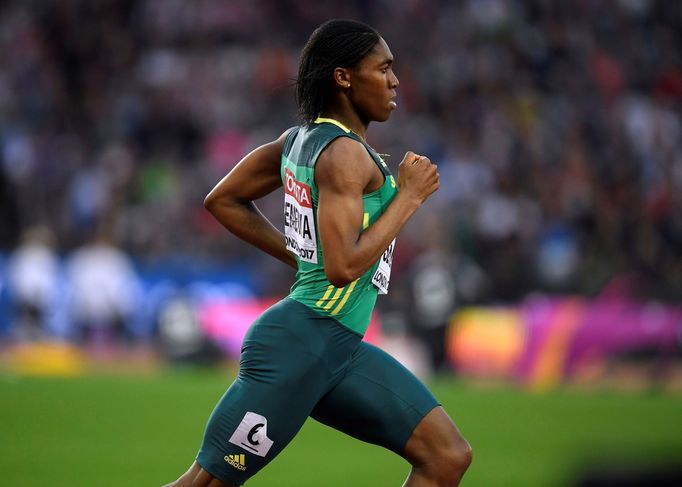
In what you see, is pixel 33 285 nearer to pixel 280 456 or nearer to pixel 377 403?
pixel 280 456

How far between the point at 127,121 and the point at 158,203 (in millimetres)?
2123

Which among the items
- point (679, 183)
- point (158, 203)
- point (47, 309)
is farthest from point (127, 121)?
point (679, 183)

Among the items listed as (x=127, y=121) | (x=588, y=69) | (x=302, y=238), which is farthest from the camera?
(x=127, y=121)

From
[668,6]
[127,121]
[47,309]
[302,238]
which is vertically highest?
[668,6]

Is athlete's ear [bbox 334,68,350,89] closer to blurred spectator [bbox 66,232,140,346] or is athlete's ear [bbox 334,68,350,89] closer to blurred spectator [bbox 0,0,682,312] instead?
blurred spectator [bbox 0,0,682,312]

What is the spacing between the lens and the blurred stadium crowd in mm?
15773

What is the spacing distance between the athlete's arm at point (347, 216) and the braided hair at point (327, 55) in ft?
1.21

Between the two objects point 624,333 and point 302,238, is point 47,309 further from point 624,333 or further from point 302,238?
point 302,238

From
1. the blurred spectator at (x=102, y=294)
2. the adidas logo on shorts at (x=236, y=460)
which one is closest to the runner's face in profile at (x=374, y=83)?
the adidas logo on shorts at (x=236, y=460)

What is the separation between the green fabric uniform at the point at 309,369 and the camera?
4.31 m

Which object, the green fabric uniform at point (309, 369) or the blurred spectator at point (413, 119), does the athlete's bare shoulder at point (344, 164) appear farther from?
the blurred spectator at point (413, 119)

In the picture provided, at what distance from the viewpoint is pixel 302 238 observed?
455 cm

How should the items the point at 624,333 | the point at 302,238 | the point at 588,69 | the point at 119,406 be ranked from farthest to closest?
the point at 588,69 → the point at 624,333 → the point at 119,406 → the point at 302,238

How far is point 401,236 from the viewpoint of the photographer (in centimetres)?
1638
